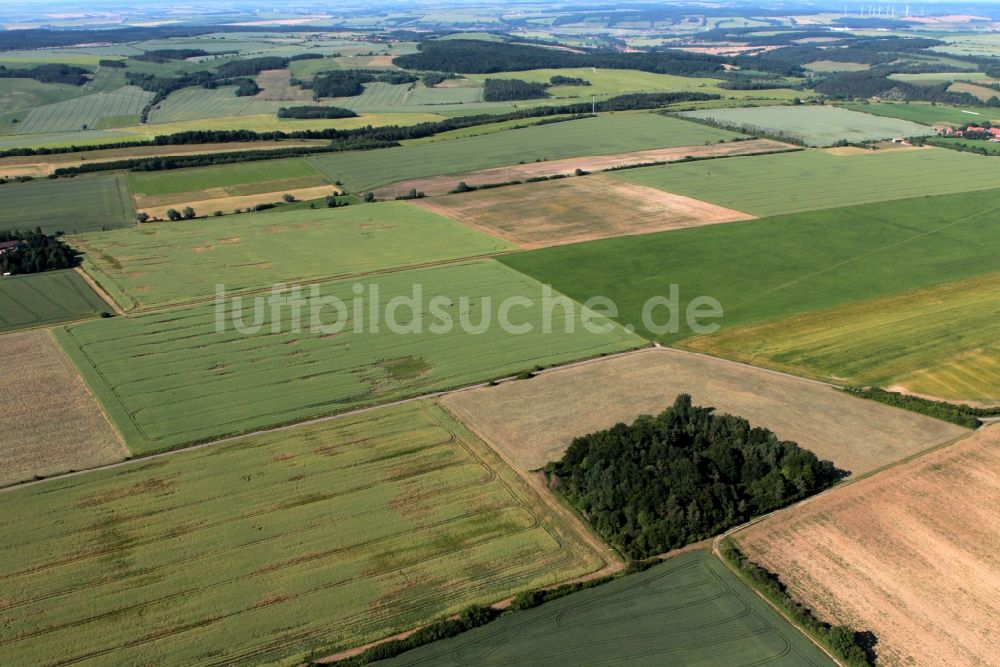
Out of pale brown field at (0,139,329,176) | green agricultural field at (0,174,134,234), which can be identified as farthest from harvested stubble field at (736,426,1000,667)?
pale brown field at (0,139,329,176)

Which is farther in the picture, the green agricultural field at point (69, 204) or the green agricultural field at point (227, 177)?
the green agricultural field at point (227, 177)

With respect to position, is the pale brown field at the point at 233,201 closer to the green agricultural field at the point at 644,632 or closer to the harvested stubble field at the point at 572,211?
the harvested stubble field at the point at 572,211

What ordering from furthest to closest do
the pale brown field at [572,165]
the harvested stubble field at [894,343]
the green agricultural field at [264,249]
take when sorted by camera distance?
the pale brown field at [572,165]
the green agricultural field at [264,249]
the harvested stubble field at [894,343]

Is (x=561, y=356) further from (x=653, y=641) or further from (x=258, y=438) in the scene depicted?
(x=653, y=641)

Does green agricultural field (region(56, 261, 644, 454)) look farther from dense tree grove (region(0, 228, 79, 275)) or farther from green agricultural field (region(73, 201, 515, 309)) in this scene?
dense tree grove (region(0, 228, 79, 275))

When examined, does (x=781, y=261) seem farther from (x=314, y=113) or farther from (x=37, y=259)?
(x=314, y=113)

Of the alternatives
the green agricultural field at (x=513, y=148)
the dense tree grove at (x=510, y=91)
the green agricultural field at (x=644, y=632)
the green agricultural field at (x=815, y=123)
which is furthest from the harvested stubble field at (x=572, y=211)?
the dense tree grove at (x=510, y=91)
